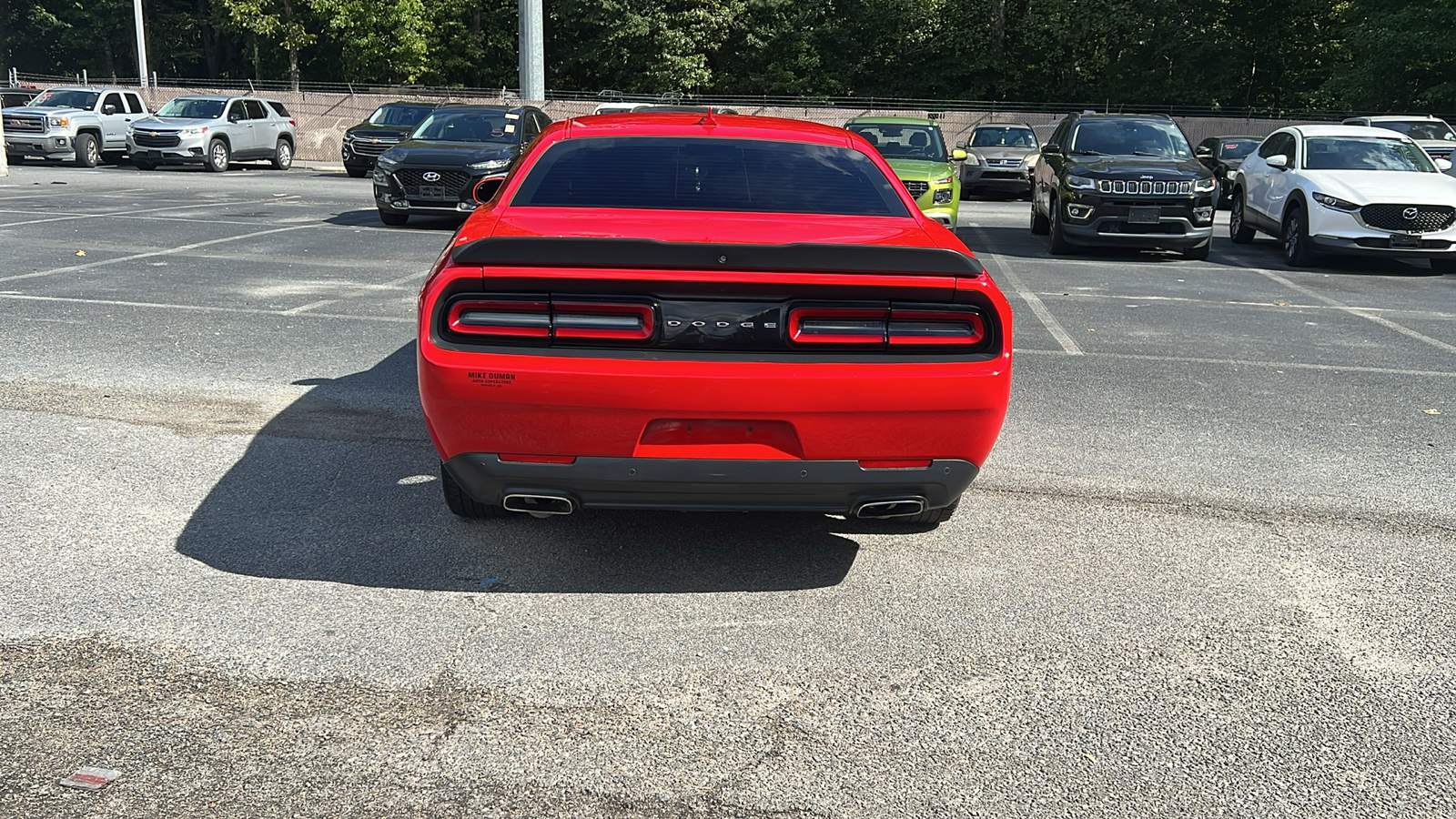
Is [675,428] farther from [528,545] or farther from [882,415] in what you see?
[528,545]

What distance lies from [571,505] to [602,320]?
60 cm

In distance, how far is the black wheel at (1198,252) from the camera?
15.4 meters

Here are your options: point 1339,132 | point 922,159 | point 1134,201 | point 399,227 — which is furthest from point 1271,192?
point 399,227

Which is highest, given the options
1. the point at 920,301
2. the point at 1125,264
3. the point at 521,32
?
the point at 521,32

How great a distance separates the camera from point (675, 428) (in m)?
4.05

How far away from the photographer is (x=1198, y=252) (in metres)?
15.6

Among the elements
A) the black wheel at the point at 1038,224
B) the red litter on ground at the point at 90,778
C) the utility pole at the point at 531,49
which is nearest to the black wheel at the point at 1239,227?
the black wheel at the point at 1038,224

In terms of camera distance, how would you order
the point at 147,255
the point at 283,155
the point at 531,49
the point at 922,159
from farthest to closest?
the point at 283,155
the point at 531,49
the point at 922,159
the point at 147,255

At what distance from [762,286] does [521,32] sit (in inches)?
979

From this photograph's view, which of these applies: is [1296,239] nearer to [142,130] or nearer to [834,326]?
[834,326]

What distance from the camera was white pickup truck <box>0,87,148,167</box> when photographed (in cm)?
2852

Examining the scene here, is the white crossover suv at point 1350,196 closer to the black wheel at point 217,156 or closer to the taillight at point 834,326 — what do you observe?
the taillight at point 834,326

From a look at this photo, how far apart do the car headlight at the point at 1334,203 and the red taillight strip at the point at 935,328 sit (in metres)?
12.2

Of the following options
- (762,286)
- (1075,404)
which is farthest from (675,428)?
(1075,404)
